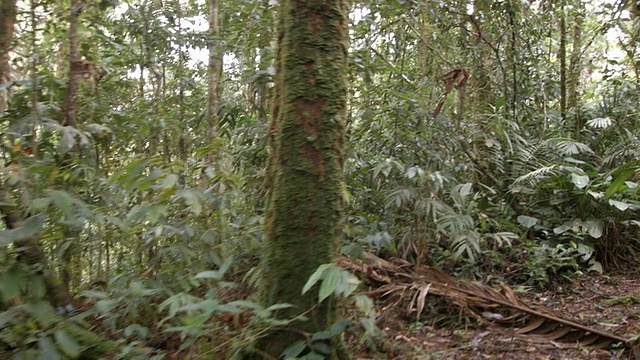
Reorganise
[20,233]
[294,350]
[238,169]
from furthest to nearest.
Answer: [238,169], [294,350], [20,233]

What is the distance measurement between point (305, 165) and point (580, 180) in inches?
142

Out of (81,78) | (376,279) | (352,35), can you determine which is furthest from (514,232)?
(81,78)

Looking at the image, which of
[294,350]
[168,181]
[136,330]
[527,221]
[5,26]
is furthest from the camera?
[527,221]

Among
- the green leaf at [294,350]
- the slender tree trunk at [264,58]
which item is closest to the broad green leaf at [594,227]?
the slender tree trunk at [264,58]

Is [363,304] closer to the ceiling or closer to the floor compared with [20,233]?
closer to the floor

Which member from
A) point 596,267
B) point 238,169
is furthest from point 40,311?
point 596,267

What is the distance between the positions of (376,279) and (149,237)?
5.40 feet

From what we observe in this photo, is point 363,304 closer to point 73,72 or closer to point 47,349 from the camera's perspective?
point 47,349

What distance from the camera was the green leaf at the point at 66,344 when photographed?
6.97 feet

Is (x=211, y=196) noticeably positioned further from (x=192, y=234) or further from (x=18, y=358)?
(x=18, y=358)

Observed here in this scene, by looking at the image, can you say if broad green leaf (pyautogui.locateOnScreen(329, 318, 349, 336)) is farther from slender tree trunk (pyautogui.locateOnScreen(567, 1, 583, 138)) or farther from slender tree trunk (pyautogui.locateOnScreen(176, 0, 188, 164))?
slender tree trunk (pyautogui.locateOnScreen(567, 1, 583, 138))

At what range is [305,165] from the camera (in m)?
2.44

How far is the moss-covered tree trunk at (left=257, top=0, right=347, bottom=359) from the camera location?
7.85 feet

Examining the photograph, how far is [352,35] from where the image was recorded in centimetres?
522
